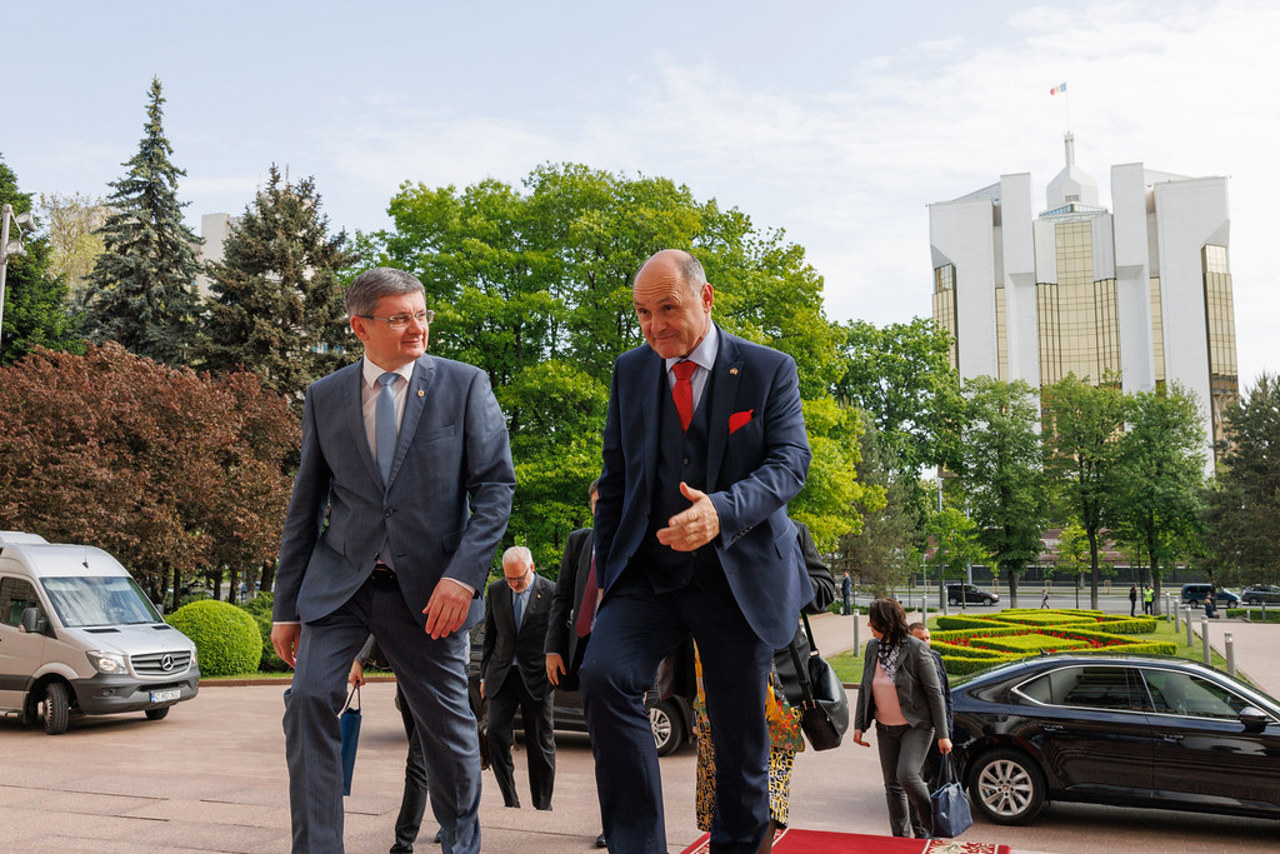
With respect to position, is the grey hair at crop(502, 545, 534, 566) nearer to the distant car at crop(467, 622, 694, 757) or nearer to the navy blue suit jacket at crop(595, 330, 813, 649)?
the distant car at crop(467, 622, 694, 757)

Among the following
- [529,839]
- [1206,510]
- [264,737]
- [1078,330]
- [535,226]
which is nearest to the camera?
[529,839]

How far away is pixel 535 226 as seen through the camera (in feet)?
102

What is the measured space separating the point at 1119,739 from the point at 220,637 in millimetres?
17606

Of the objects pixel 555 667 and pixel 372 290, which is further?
pixel 555 667

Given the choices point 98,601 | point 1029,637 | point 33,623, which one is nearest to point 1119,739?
point 33,623

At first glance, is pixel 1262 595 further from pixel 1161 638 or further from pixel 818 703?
pixel 818 703

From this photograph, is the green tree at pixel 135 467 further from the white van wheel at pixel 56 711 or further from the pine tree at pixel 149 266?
the pine tree at pixel 149 266

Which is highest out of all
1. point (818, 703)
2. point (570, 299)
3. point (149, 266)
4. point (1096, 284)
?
point (1096, 284)

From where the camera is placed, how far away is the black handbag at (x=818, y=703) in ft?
13.8

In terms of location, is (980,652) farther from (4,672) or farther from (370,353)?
(370,353)

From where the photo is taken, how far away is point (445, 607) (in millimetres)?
3674

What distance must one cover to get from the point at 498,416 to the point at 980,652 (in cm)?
2124

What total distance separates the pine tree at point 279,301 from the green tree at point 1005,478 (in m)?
34.5

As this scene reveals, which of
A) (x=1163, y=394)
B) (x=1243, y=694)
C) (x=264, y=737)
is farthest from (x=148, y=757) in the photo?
(x=1163, y=394)
